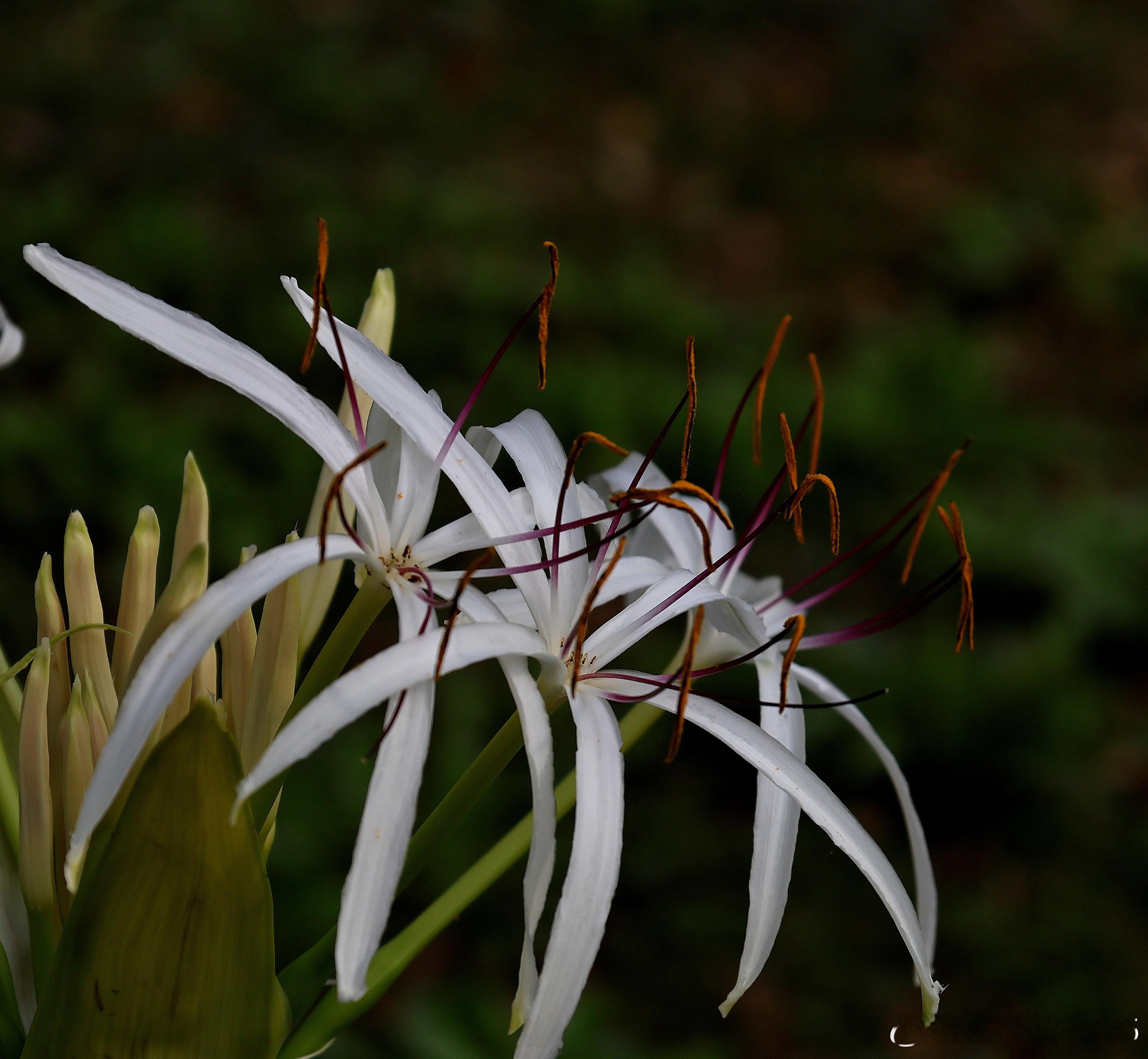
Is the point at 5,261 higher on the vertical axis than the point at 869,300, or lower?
lower

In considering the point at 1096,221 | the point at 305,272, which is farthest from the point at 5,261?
the point at 1096,221

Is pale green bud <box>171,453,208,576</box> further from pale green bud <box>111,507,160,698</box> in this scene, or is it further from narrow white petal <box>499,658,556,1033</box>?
narrow white petal <box>499,658,556,1033</box>

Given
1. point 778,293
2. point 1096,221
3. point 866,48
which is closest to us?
point 778,293

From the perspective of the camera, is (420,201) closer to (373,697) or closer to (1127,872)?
(1127,872)

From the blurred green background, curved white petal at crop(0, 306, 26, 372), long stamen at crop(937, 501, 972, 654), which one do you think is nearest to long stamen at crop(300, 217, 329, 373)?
curved white petal at crop(0, 306, 26, 372)

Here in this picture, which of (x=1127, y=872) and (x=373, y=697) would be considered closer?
(x=373, y=697)

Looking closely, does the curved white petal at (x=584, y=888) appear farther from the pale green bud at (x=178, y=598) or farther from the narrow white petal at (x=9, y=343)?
the narrow white petal at (x=9, y=343)
